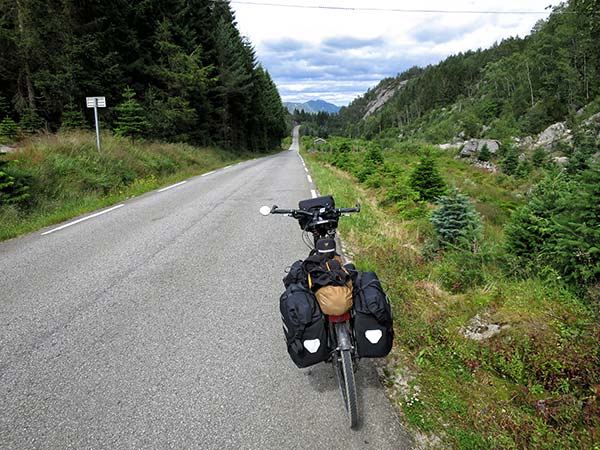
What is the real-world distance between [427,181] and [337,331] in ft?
32.7

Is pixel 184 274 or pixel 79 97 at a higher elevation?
pixel 79 97

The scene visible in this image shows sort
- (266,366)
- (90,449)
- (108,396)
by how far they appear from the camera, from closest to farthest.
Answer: (90,449) < (108,396) < (266,366)

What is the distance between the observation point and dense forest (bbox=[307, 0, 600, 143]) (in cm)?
4747

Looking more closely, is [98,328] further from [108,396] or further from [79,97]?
[79,97]

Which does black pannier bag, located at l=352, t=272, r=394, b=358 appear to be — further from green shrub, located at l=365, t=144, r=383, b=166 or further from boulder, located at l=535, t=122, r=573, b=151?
boulder, located at l=535, t=122, r=573, b=151

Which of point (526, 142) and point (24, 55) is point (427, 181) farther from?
point (526, 142)

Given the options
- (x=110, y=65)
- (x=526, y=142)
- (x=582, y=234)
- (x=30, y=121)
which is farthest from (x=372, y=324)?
(x=526, y=142)

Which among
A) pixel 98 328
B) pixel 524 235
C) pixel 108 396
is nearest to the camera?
pixel 108 396

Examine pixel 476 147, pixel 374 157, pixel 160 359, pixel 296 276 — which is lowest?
pixel 160 359

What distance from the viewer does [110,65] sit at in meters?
17.6

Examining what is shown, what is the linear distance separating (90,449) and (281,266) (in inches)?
135

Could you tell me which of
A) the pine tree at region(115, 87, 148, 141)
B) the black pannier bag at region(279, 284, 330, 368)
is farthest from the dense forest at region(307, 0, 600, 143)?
the pine tree at region(115, 87, 148, 141)

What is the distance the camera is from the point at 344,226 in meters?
7.30

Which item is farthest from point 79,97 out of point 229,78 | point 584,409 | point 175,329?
point 584,409
